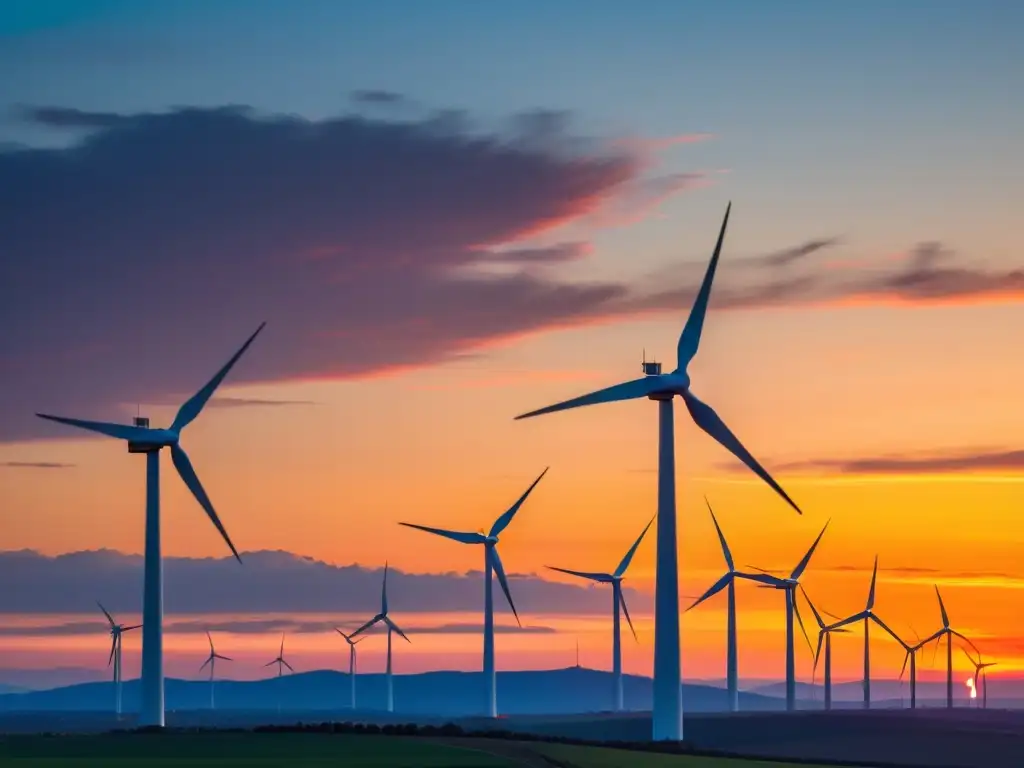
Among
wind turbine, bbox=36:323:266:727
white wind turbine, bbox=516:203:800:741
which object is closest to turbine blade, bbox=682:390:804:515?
white wind turbine, bbox=516:203:800:741

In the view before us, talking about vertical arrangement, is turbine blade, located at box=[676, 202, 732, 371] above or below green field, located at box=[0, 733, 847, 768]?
above

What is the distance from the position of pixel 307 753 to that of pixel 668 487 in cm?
2906

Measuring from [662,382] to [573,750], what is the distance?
25.2m

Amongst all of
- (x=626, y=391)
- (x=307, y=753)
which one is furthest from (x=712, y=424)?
(x=307, y=753)

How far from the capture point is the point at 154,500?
130750mm

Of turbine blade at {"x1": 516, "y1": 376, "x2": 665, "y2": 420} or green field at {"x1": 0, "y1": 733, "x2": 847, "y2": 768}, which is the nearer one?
green field at {"x1": 0, "y1": 733, "x2": 847, "y2": 768}

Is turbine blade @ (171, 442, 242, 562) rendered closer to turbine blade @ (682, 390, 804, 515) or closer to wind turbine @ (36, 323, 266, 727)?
wind turbine @ (36, 323, 266, 727)

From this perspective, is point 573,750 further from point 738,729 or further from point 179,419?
point 738,729

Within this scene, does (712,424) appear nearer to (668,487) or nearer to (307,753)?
(668,487)

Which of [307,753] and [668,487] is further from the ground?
[668,487]

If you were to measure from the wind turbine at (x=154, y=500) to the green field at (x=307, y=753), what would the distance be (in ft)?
42.0

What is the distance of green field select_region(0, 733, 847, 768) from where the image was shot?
281 ft

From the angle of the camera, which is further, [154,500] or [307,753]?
[154,500]

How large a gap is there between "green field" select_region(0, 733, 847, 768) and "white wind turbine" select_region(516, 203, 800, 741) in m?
7.60
